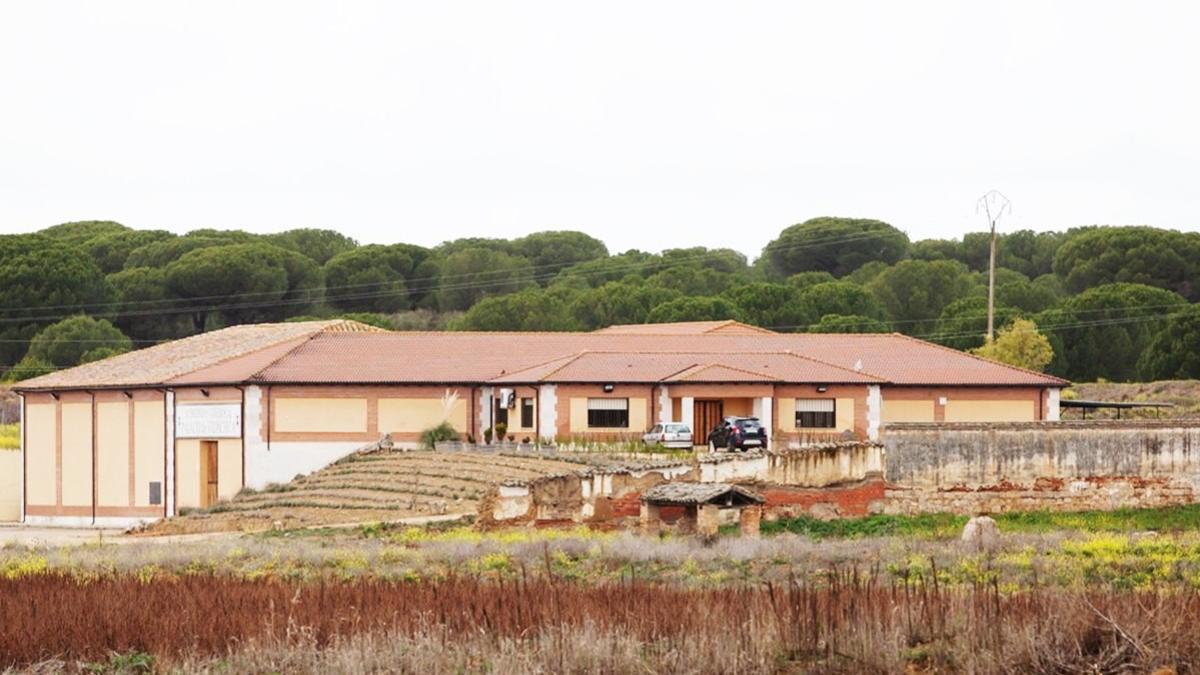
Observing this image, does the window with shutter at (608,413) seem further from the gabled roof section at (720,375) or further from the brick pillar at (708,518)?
the brick pillar at (708,518)

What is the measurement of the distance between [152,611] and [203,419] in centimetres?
3792

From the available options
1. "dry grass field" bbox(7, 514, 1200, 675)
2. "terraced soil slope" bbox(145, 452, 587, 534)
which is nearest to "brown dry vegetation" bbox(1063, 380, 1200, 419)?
"terraced soil slope" bbox(145, 452, 587, 534)

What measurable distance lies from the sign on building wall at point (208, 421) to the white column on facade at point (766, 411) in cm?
1553

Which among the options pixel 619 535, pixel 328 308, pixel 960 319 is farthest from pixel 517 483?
pixel 328 308

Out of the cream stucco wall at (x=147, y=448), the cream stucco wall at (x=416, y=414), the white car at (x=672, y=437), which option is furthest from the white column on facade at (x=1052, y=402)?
the cream stucco wall at (x=147, y=448)

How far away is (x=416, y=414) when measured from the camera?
5775cm

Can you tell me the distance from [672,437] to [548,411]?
478 cm

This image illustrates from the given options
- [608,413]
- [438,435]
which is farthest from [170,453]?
[608,413]

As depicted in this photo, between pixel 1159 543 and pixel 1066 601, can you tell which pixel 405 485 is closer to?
pixel 1159 543

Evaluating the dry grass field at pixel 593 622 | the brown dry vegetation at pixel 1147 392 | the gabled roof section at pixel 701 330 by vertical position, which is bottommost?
the dry grass field at pixel 593 622

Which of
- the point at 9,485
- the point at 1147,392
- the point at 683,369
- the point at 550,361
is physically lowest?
the point at 9,485

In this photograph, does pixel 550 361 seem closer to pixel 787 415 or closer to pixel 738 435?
pixel 787 415

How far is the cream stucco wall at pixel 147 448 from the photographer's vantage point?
58.2 m

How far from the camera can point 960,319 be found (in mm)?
90062
